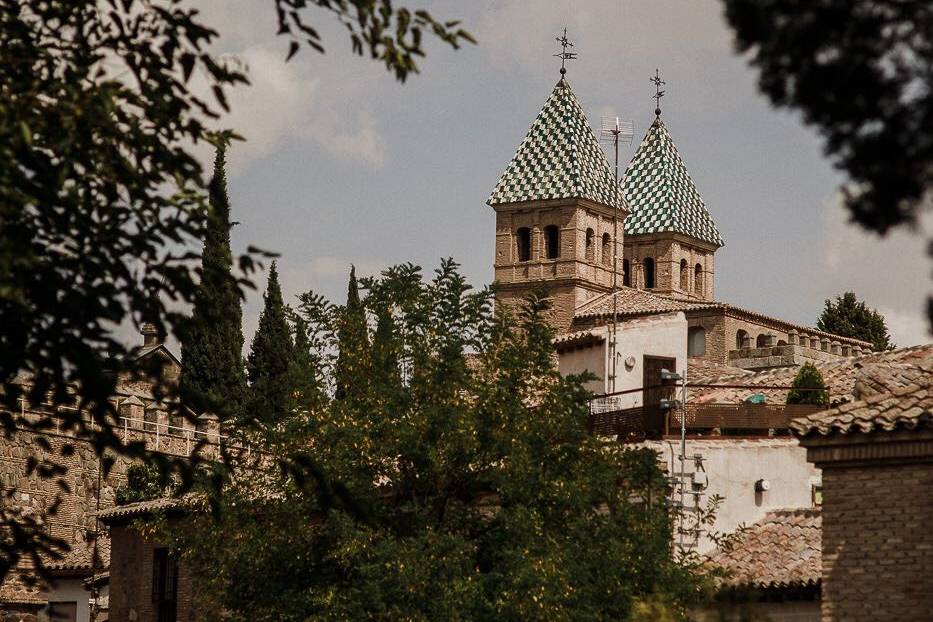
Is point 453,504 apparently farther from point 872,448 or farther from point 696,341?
point 696,341

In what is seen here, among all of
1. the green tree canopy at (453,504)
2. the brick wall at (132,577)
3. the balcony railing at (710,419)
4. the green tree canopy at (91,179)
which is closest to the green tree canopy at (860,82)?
the green tree canopy at (91,179)

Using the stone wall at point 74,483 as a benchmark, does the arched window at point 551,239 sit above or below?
above

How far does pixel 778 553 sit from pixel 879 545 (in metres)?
6.78

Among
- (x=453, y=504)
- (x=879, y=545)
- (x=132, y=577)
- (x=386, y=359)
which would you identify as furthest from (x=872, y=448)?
(x=132, y=577)

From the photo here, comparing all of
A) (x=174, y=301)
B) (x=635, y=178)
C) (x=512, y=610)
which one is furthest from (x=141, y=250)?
(x=635, y=178)

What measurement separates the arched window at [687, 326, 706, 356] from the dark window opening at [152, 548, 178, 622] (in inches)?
1329

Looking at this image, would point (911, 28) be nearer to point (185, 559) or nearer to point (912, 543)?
point (912, 543)

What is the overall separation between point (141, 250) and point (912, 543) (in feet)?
27.0

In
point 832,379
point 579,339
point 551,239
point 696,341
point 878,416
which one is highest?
point 551,239

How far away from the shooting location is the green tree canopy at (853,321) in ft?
220

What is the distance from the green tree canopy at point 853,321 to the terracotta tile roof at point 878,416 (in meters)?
53.6

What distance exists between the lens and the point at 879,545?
45.3 ft

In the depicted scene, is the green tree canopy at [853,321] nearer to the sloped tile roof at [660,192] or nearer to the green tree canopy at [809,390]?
the sloped tile roof at [660,192]

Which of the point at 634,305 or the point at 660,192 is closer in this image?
the point at 634,305
